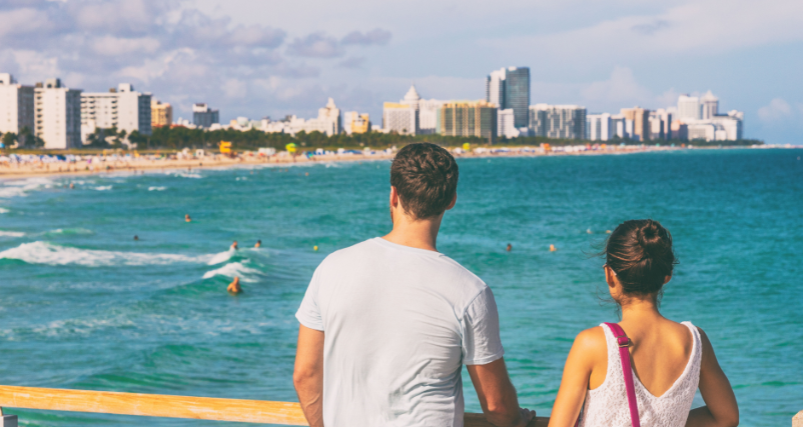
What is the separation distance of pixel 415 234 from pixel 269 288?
18464 mm

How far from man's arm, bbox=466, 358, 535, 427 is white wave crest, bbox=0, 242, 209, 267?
2346cm

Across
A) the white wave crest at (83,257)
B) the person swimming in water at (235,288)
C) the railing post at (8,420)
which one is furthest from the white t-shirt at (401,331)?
the white wave crest at (83,257)

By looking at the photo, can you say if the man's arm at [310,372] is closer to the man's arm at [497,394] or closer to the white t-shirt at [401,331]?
the white t-shirt at [401,331]

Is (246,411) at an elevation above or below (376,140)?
below

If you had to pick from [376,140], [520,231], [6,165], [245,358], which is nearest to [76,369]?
[245,358]

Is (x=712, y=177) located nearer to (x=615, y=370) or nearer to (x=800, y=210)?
(x=800, y=210)

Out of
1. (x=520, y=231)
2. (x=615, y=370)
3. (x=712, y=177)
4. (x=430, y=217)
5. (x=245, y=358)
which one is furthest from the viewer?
(x=712, y=177)

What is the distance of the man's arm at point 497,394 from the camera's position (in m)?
1.97

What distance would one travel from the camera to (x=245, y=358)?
13.0 m

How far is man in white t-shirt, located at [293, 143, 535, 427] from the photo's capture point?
1.90m

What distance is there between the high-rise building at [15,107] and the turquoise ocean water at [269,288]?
9469 centimetres

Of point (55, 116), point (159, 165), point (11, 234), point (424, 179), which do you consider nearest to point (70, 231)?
point (11, 234)

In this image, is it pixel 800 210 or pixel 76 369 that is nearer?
pixel 76 369

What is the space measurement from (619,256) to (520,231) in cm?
3625
